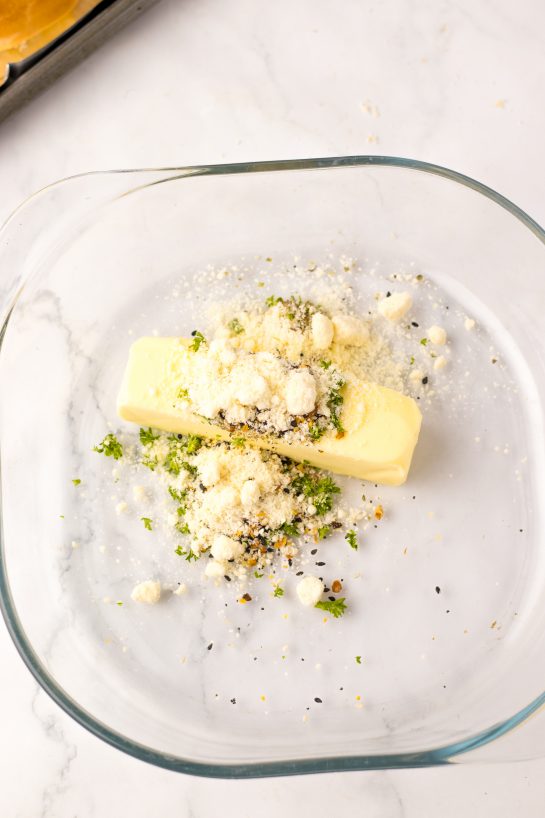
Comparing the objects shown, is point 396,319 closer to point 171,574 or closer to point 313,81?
point 313,81

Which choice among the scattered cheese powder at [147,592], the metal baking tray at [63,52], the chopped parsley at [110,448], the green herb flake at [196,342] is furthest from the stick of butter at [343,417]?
the metal baking tray at [63,52]

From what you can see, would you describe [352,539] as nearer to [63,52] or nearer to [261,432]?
[261,432]

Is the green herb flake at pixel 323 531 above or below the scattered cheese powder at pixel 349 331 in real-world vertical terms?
below

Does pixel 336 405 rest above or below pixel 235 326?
below

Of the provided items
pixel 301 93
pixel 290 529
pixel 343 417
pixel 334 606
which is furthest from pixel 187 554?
pixel 301 93

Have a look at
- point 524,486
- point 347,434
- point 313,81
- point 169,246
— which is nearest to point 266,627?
point 347,434

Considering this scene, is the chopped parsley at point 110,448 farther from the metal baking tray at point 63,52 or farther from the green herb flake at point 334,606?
the metal baking tray at point 63,52
